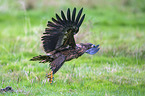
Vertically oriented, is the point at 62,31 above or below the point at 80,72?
above

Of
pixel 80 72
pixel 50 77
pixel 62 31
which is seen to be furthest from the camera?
pixel 80 72

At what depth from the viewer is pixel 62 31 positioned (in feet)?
15.1

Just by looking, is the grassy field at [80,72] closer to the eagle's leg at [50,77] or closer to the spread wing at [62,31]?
the eagle's leg at [50,77]

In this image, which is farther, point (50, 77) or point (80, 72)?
point (80, 72)

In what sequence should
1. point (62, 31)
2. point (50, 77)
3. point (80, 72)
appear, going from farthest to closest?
1. point (80, 72)
2. point (50, 77)
3. point (62, 31)

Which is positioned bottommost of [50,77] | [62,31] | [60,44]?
[50,77]

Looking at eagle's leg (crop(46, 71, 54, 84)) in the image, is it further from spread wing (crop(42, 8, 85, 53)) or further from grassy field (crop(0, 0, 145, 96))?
spread wing (crop(42, 8, 85, 53))

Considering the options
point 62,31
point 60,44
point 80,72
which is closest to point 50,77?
point 60,44

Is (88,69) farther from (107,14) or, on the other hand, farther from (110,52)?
(107,14)

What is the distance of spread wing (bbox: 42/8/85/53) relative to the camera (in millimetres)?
4441

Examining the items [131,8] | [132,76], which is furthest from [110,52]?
[131,8]

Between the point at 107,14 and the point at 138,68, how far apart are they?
10.2 m

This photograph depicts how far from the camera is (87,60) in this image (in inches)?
266

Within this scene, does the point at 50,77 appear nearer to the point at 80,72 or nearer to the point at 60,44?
the point at 60,44
